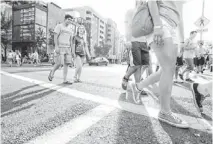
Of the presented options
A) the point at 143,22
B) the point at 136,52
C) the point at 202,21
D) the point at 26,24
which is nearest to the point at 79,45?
the point at 136,52

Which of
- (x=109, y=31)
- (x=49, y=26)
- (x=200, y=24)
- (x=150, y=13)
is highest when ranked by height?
(x=109, y=31)

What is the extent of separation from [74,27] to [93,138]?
13.2 ft

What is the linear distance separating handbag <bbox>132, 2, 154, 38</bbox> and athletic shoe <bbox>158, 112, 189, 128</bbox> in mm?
905

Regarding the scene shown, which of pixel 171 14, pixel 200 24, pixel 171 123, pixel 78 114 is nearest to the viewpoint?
pixel 171 123

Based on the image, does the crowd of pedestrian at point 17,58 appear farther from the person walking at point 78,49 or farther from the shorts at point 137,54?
the shorts at point 137,54

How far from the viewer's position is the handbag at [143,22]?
188 cm

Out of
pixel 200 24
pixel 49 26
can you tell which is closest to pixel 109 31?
pixel 49 26

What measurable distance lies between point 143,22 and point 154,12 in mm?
147

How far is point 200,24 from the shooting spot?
10.3 m

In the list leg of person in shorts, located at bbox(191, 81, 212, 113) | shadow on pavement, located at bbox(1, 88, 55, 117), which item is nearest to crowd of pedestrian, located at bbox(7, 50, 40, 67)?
shadow on pavement, located at bbox(1, 88, 55, 117)

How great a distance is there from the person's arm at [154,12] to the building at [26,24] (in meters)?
33.8

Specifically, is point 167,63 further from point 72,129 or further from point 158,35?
point 72,129

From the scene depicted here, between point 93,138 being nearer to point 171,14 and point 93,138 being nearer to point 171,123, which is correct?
point 171,123

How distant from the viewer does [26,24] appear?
1401 inches
